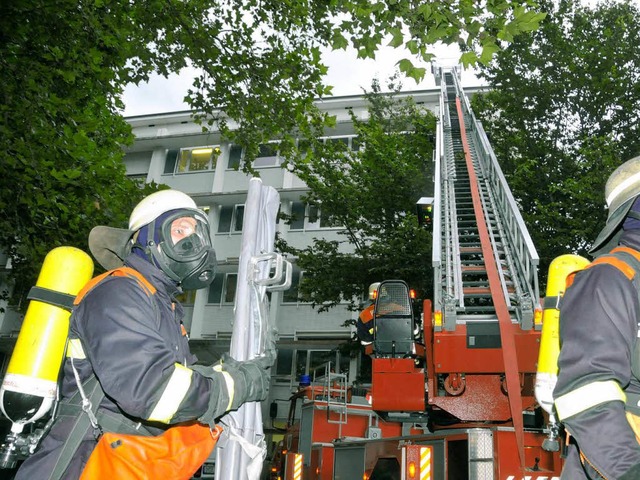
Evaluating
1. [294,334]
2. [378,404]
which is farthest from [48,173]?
[294,334]

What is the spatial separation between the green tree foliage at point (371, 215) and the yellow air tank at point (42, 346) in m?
10.3

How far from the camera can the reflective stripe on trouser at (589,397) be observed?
5.86 feet

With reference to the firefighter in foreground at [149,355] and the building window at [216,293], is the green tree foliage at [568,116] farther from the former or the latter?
the building window at [216,293]

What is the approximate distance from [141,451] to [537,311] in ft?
15.8

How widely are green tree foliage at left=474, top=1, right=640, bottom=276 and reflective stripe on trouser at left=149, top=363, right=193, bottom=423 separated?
11479 millimetres

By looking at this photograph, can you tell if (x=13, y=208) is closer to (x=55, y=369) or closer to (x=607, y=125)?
(x=55, y=369)

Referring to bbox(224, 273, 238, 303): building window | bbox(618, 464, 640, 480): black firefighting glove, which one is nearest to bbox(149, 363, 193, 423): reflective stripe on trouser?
bbox(618, 464, 640, 480): black firefighting glove

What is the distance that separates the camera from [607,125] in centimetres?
1391

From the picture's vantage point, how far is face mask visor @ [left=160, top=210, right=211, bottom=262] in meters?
2.52

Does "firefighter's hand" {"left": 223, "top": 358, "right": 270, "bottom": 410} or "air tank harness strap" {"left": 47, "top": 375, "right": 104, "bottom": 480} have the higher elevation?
"firefighter's hand" {"left": 223, "top": 358, "right": 270, "bottom": 410}

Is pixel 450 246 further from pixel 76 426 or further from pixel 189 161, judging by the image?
pixel 189 161

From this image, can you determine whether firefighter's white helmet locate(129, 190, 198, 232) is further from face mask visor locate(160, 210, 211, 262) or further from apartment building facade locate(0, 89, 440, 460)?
apartment building facade locate(0, 89, 440, 460)

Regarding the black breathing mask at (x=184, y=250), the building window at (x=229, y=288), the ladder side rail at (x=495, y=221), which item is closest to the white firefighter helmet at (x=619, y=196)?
the black breathing mask at (x=184, y=250)

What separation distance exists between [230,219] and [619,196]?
915 inches
